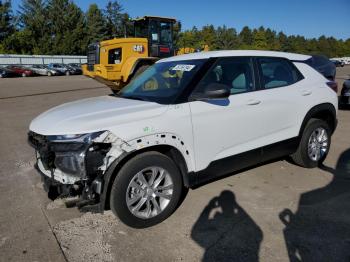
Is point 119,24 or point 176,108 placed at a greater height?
point 119,24

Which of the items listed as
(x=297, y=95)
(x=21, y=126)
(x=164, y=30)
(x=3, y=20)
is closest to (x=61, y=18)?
(x=3, y=20)

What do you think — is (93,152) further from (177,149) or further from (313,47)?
(313,47)

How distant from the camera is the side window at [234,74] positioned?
4.18 meters

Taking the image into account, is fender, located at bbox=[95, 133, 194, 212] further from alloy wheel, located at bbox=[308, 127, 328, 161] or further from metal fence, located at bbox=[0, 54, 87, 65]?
metal fence, located at bbox=[0, 54, 87, 65]

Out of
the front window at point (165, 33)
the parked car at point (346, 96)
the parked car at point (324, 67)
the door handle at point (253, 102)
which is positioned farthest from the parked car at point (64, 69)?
the door handle at point (253, 102)

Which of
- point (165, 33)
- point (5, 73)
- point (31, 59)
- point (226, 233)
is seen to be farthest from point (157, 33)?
point (31, 59)

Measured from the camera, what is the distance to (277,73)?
4.75 m

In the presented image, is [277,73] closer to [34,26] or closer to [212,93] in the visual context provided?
[212,93]

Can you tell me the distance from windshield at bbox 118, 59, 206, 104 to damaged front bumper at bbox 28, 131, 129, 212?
2.76 ft

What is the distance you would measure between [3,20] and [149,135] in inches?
2990

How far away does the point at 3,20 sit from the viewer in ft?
225

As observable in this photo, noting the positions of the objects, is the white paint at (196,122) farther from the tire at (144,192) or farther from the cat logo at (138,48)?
the cat logo at (138,48)

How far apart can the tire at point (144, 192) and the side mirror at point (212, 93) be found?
2.37 ft

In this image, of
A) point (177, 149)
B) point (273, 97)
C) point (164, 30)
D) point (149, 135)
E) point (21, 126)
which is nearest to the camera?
point (149, 135)
